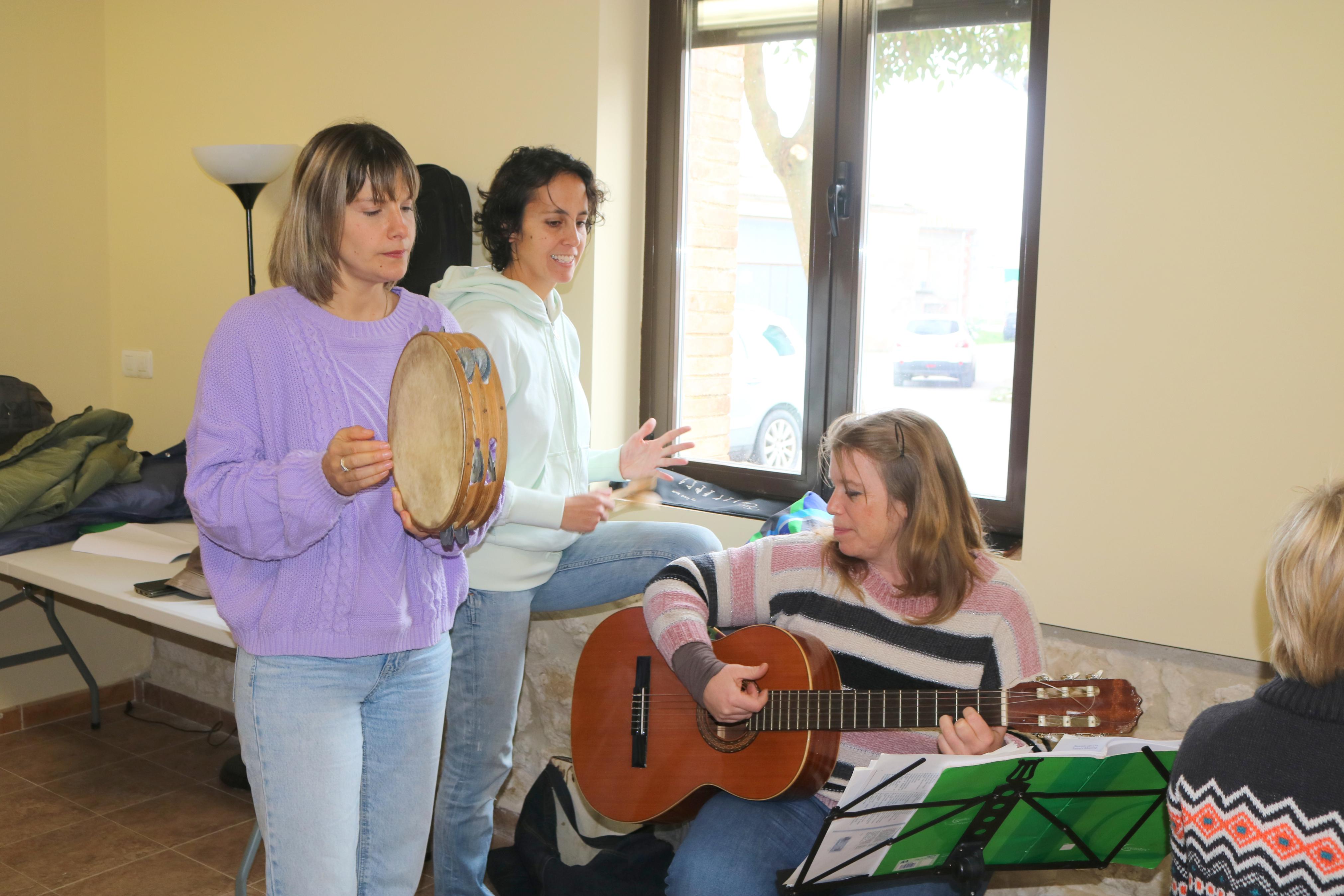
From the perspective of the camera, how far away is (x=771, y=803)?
179 centimetres

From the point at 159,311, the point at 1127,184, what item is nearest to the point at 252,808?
the point at 159,311

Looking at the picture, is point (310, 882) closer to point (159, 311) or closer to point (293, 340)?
point (293, 340)

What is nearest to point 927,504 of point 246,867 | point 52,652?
point 246,867

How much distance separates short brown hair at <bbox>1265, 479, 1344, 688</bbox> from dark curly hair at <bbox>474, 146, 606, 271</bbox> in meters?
1.38

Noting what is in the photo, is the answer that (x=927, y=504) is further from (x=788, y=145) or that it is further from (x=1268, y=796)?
Result: (x=788, y=145)

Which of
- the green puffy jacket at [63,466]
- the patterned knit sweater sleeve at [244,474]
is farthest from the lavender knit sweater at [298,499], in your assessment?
the green puffy jacket at [63,466]

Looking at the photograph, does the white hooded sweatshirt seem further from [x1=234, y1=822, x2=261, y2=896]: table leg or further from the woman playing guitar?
[x1=234, y1=822, x2=261, y2=896]: table leg

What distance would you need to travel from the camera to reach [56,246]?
143 inches

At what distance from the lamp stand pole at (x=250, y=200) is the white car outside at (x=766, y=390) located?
145 cm

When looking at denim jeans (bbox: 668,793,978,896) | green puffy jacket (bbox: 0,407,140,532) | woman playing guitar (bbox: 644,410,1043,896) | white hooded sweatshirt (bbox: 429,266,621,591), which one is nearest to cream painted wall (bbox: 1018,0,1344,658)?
woman playing guitar (bbox: 644,410,1043,896)

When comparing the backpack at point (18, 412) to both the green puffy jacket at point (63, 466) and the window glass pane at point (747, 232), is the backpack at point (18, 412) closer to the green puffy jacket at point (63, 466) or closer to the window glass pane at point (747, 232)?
the green puffy jacket at point (63, 466)

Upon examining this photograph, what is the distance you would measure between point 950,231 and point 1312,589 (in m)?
1.42

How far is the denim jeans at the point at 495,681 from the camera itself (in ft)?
6.56

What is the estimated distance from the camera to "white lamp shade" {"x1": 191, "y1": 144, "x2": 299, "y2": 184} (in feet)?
9.89
